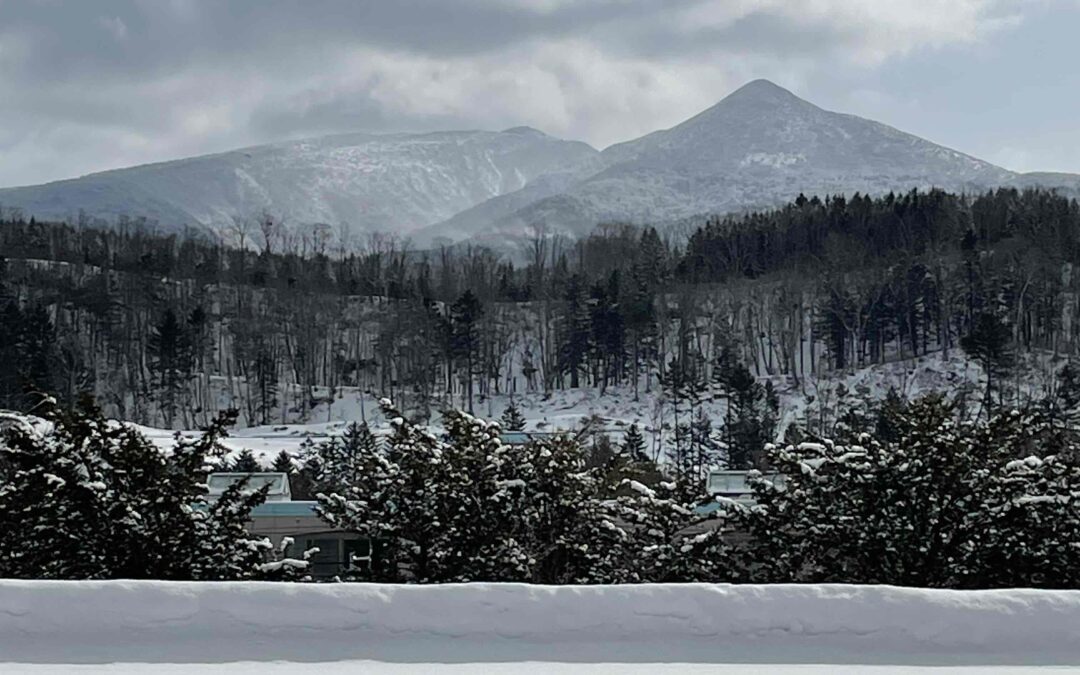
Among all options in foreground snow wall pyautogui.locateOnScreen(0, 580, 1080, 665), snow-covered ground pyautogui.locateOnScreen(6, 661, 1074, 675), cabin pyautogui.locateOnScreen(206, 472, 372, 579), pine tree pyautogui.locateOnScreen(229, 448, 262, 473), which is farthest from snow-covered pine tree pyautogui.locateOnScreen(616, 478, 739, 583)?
pine tree pyautogui.locateOnScreen(229, 448, 262, 473)

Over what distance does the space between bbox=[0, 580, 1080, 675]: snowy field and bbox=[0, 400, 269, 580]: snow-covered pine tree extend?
551 centimetres

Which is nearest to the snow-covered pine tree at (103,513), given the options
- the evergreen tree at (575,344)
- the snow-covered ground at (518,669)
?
the snow-covered ground at (518,669)

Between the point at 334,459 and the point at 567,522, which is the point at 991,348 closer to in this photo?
the point at 334,459

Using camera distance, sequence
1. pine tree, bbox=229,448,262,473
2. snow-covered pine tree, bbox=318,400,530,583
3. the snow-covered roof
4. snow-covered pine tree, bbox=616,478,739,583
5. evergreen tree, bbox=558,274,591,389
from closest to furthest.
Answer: snow-covered pine tree, bbox=616,478,739,583 → snow-covered pine tree, bbox=318,400,530,583 → the snow-covered roof → pine tree, bbox=229,448,262,473 → evergreen tree, bbox=558,274,591,389

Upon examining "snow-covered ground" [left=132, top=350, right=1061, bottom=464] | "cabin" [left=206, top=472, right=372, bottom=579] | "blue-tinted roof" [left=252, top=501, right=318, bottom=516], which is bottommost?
"snow-covered ground" [left=132, top=350, right=1061, bottom=464]

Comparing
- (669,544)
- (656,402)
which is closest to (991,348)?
(656,402)

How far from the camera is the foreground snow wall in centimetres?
584

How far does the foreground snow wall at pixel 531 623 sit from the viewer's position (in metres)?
5.84

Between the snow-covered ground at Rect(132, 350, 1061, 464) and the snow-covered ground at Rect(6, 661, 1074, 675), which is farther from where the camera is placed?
the snow-covered ground at Rect(132, 350, 1061, 464)

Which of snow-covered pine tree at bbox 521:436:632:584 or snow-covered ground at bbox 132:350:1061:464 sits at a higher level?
snow-covered pine tree at bbox 521:436:632:584

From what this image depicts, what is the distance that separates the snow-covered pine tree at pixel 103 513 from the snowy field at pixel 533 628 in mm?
5509

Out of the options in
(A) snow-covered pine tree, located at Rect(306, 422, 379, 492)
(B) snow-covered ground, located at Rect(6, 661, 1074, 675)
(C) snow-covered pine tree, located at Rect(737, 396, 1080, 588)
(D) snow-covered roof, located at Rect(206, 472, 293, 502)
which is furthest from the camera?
(A) snow-covered pine tree, located at Rect(306, 422, 379, 492)

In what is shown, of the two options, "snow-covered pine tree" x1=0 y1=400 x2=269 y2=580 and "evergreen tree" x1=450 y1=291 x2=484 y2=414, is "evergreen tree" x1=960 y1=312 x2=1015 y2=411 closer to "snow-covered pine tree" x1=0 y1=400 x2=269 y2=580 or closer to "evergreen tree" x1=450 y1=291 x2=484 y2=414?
"evergreen tree" x1=450 y1=291 x2=484 y2=414

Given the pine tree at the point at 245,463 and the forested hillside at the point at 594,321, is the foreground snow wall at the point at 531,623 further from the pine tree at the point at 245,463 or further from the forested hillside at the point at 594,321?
the forested hillside at the point at 594,321
